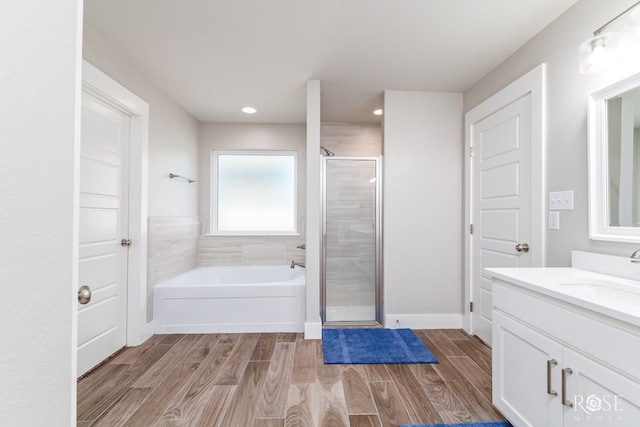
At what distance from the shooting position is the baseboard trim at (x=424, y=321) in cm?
291

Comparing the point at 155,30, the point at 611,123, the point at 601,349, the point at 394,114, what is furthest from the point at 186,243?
the point at 611,123

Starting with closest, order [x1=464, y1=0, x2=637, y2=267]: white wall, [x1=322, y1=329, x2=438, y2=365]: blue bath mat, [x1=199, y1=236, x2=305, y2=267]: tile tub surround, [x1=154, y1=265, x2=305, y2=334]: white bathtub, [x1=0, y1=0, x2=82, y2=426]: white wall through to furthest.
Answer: [x1=0, y1=0, x2=82, y2=426]: white wall, [x1=464, y1=0, x2=637, y2=267]: white wall, [x1=322, y1=329, x2=438, y2=365]: blue bath mat, [x1=154, y1=265, x2=305, y2=334]: white bathtub, [x1=199, y1=236, x2=305, y2=267]: tile tub surround

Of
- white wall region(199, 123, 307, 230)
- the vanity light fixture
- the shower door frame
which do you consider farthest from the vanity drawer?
white wall region(199, 123, 307, 230)

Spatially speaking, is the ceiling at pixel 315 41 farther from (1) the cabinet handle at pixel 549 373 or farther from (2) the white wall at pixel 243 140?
(1) the cabinet handle at pixel 549 373

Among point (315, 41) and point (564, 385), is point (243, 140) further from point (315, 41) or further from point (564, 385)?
point (564, 385)

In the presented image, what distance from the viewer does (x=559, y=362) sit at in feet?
3.99

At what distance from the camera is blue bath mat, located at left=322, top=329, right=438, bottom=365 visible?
2.28 m

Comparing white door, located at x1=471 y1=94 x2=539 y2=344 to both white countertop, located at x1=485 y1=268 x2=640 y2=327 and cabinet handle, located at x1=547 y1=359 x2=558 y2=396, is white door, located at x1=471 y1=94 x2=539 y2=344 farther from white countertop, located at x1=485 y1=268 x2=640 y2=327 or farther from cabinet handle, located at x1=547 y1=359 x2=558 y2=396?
cabinet handle, located at x1=547 y1=359 x2=558 y2=396

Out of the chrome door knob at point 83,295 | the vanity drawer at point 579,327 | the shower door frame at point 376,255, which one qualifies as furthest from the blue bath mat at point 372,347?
the chrome door knob at point 83,295

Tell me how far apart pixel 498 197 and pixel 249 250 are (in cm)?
285

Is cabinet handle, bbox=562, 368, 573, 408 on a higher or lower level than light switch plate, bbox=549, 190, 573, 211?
lower

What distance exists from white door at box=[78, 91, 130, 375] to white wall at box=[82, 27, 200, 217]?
0.27 metres

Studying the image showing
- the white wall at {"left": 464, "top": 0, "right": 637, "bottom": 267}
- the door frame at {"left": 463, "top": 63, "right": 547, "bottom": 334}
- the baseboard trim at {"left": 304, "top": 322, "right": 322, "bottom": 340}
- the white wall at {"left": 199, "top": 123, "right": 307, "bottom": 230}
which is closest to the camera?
the white wall at {"left": 464, "top": 0, "right": 637, "bottom": 267}

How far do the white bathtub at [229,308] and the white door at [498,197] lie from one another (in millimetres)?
1655
